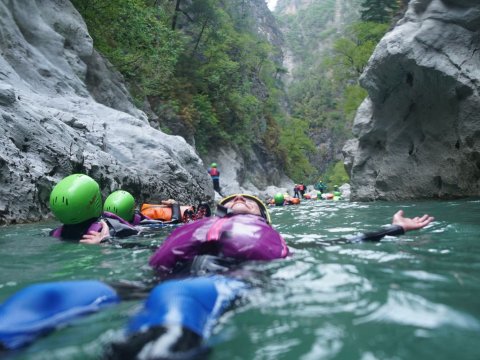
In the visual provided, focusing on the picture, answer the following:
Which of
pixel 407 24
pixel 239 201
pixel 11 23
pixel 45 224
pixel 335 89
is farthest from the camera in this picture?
pixel 335 89

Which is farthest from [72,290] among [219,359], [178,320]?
[219,359]

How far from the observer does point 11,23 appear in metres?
8.77

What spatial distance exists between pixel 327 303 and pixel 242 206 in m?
1.81

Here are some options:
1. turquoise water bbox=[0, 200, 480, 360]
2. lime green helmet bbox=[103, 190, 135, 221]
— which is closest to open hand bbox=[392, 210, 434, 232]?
turquoise water bbox=[0, 200, 480, 360]

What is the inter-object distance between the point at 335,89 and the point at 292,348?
236 feet

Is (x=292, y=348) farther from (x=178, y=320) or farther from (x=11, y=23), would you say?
(x=11, y=23)

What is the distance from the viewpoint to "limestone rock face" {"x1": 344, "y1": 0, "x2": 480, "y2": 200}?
973 centimetres

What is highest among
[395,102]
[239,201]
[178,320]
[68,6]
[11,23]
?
[68,6]

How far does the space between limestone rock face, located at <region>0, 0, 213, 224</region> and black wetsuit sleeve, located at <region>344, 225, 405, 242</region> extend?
452 centimetres

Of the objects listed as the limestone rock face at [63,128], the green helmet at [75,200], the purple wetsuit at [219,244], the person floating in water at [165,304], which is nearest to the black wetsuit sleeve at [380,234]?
the purple wetsuit at [219,244]

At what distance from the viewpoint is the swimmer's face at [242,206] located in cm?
366

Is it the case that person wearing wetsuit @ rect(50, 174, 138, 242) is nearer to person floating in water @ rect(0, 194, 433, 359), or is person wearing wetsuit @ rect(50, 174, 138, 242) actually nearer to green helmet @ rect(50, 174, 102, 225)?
green helmet @ rect(50, 174, 102, 225)

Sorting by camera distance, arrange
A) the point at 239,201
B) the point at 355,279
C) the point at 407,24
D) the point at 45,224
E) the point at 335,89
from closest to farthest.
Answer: the point at 355,279 < the point at 239,201 < the point at 45,224 < the point at 407,24 < the point at 335,89

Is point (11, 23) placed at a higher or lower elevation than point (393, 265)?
→ higher
